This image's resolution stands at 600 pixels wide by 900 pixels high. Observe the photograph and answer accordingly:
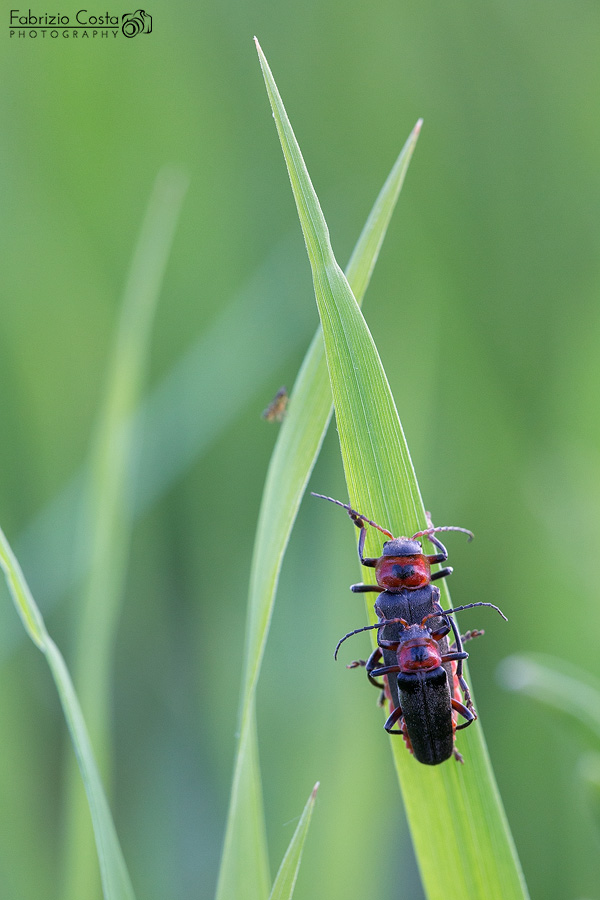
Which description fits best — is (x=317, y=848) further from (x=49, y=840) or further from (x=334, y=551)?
(x=49, y=840)

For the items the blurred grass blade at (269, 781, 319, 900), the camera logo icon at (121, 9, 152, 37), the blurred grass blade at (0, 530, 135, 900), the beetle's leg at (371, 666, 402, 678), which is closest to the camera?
the blurred grass blade at (269, 781, 319, 900)

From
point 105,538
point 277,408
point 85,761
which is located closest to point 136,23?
Result: point 277,408

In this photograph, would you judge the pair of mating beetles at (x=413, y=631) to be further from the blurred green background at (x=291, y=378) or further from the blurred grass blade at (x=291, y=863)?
the blurred green background at (x=291, y=378)

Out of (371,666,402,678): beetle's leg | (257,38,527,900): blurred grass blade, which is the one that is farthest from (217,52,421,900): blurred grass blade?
(371,666,402,678): beetle's leg

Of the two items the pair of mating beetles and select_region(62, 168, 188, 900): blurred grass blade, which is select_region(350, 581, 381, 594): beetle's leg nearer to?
the pair of mating beetles

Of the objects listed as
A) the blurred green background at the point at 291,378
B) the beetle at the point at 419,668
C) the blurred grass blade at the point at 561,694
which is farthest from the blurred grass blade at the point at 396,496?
the blurred green background at the point at 291,378
